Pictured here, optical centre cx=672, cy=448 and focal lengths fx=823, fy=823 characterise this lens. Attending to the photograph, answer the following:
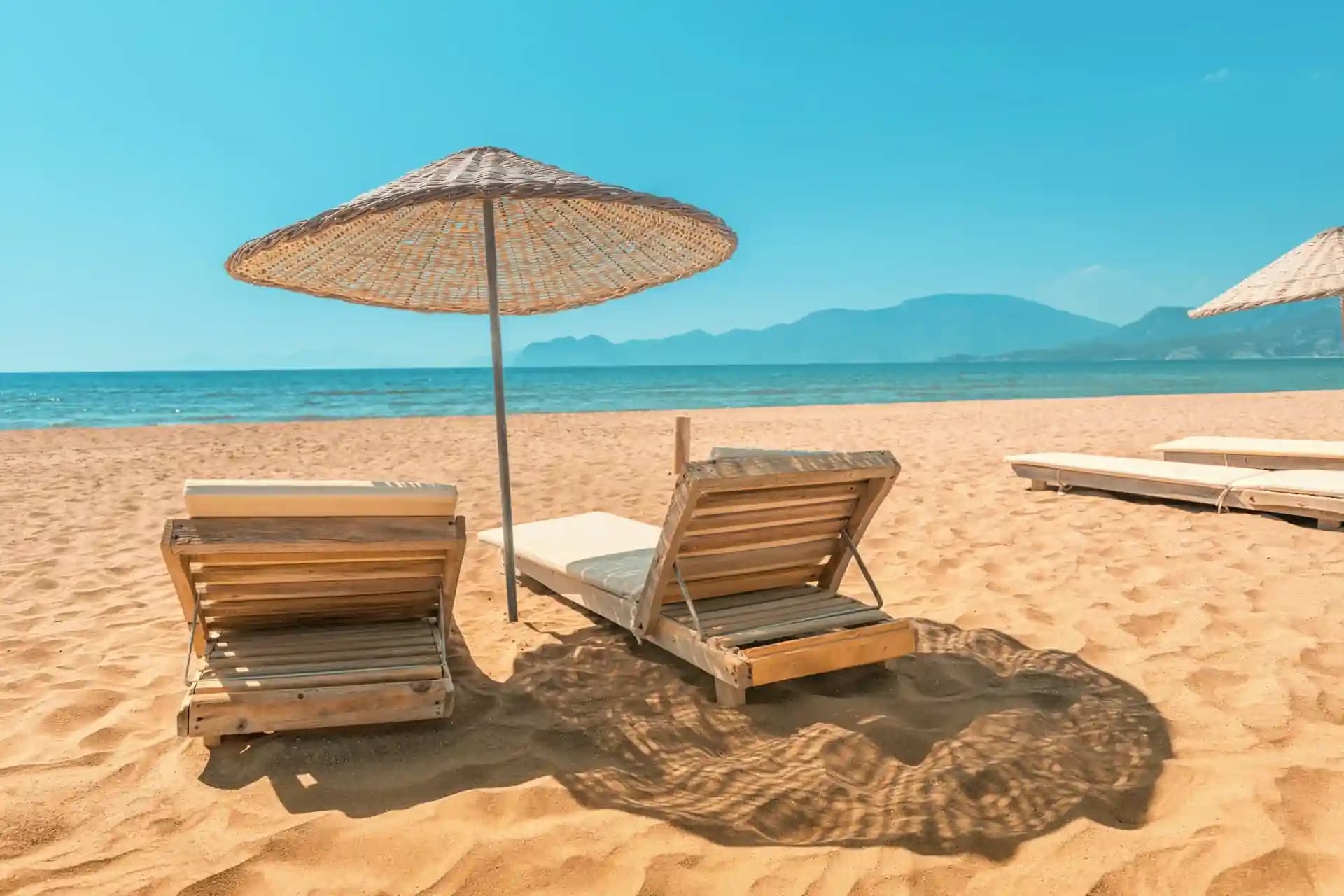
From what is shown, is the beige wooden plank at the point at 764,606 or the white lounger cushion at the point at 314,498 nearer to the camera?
the white lounger cushion at the point at 314,498

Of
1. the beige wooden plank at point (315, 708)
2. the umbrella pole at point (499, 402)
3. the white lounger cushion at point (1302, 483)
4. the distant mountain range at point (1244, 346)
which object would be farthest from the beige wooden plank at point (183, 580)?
the distant mountain range at point (1244, 346)

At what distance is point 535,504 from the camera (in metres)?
6.95

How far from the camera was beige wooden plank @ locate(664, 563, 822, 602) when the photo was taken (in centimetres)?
323

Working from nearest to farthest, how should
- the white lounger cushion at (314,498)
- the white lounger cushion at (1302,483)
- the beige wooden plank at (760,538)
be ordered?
the white lounger cushion at (314,498) → the beige wooden plank at (760,538) → the white lounger cushion at (1302,483)

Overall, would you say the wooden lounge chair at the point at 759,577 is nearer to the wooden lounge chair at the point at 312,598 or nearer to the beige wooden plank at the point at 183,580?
the wooden lounge chair at the point at 312,598

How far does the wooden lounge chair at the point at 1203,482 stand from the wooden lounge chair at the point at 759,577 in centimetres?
367

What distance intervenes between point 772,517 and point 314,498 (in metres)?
1.62

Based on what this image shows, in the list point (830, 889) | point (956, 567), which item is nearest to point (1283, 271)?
point (956, 567)

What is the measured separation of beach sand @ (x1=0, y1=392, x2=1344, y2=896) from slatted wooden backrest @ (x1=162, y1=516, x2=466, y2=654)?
412 mm

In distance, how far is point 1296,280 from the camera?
20.6ft

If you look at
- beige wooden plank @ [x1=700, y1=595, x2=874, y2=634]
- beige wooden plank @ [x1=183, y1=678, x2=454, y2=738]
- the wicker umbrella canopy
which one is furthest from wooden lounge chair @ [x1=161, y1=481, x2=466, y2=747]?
the wicker umbrella canopy

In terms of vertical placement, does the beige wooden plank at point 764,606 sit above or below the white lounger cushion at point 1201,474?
below

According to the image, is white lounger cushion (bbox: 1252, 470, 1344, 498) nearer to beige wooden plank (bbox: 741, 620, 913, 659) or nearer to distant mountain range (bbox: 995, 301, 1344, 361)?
beige wooden plank (bbox: 741, 620, 913, 659)

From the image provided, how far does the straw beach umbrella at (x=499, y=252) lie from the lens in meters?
3.39
